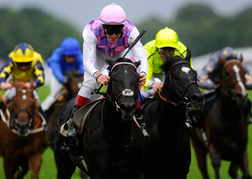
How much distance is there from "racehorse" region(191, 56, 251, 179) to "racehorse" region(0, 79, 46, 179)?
2.69 m

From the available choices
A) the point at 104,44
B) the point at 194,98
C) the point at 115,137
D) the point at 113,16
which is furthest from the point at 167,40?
the point at 115,137

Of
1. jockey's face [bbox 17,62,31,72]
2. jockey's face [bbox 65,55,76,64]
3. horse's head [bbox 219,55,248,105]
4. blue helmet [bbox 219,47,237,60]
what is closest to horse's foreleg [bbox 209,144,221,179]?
horse's head [bbox 219,55,248,105]

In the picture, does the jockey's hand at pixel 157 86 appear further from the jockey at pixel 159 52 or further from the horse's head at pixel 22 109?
the horse's head at pixel 22 109

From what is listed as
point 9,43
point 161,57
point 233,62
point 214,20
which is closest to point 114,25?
point 161,57

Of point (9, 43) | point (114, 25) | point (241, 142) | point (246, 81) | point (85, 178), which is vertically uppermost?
point (114, 25)

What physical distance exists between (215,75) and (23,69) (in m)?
3.20

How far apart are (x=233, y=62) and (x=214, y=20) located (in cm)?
9374

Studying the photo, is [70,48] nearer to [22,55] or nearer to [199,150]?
[22,55]

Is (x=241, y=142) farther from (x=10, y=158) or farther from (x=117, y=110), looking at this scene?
(x=117, y=110)

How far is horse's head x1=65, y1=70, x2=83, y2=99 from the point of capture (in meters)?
10.7

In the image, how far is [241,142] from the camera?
914 cm

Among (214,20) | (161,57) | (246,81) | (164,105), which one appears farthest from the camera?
(214,20)

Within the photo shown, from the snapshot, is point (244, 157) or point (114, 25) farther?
point (244, 157)

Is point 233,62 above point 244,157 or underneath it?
above
